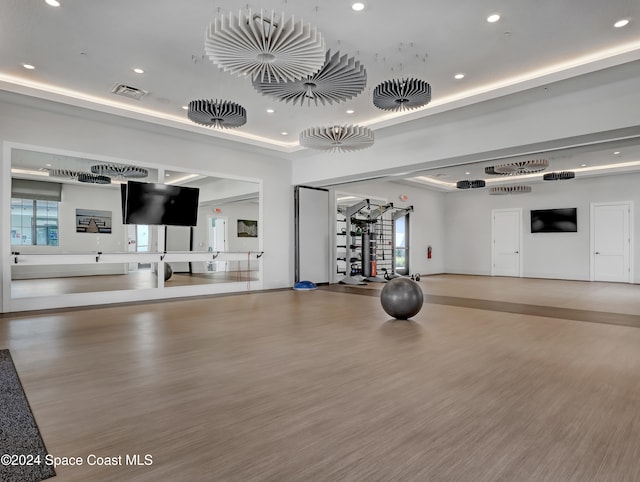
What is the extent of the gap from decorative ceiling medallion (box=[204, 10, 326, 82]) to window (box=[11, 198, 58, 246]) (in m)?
5.16

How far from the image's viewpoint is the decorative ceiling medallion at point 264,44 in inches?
142

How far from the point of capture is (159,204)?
27.4ft

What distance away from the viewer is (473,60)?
18.7ft

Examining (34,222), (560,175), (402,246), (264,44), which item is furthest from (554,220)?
(34,222)

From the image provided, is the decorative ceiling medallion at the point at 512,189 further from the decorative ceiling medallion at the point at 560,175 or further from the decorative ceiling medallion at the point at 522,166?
the decorative ceiling medallion at the point at 522,166

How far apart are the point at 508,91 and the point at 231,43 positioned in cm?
463

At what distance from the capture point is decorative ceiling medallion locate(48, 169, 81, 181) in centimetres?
734

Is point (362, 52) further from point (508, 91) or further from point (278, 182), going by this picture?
point (278, 182)

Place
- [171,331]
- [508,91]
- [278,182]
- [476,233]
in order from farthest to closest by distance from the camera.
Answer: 1. [476,233]
2. [278,182]
3. [508,91]
4. [171,331]

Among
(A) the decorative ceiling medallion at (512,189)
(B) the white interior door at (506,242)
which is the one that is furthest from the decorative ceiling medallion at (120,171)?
(B) the white interior door at (506,242)

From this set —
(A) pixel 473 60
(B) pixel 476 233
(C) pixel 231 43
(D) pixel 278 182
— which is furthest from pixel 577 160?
(C) pixel 231 43

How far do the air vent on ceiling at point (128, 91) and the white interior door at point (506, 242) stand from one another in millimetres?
13100

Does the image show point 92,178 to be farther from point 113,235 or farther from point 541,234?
point 541,234

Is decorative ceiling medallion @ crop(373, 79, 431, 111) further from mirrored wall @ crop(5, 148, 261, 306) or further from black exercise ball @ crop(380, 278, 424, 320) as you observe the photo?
mirrored wall @ crop(5, 148, 261, 306)
